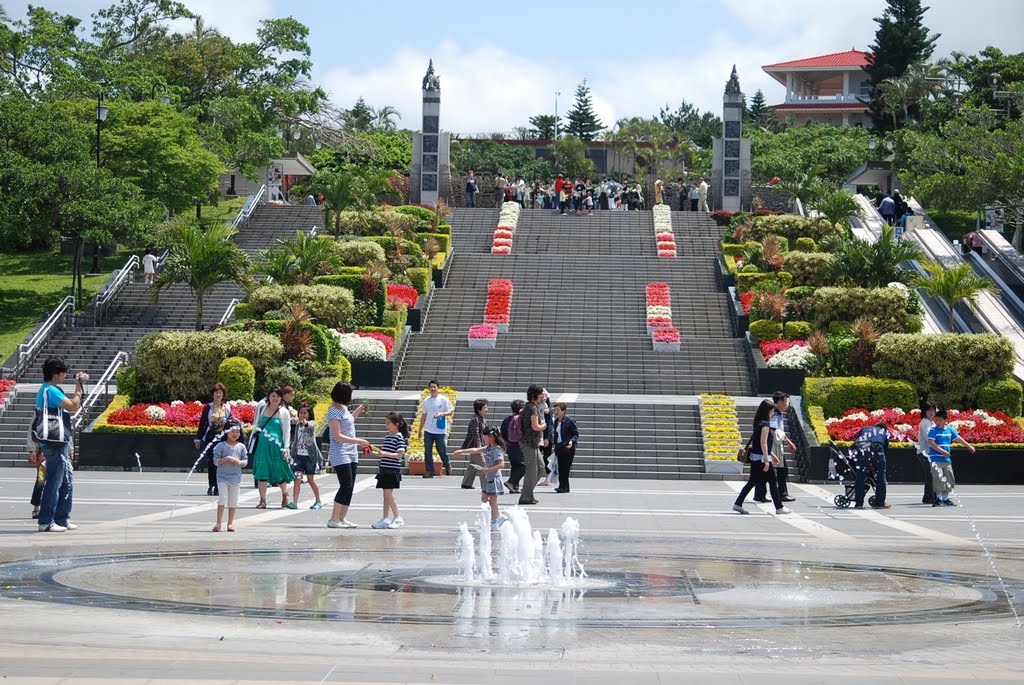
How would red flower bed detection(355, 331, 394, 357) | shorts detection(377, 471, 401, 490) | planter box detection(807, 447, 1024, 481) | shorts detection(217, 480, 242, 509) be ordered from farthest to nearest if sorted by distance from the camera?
1. red flower bed detection(355, 331, 394, 357)
2. planter box detection(807, 447, 1024, 481)
3. shorts detection(377, 471, 401, 490)
4. shorts detection(217, 480, 242, 509)

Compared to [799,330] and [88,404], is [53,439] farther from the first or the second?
[799,330]

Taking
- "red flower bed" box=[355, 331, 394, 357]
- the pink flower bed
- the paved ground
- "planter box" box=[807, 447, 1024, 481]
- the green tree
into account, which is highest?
the green tree

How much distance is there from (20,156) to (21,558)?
28610mm

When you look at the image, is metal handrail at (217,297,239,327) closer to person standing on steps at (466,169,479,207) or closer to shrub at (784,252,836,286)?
shrub at (784,252,836,286)

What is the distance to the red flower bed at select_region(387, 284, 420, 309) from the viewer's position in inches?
1484

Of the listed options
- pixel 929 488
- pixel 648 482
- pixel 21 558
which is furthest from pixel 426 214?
pixel 21 558

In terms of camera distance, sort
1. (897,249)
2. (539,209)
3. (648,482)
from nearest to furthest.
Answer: (648,482)
(897,249)
(539,209)

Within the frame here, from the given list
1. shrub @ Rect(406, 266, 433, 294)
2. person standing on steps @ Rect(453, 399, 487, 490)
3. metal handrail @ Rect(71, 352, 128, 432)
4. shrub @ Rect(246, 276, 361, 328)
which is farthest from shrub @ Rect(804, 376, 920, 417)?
shrub @ Rect(406, 266, 433, 294)

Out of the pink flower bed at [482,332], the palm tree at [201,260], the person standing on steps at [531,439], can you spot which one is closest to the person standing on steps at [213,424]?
the person standing on steps at [531,439]

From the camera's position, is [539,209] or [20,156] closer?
[20,156]

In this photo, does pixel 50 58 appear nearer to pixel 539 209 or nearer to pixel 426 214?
pixel 426 214

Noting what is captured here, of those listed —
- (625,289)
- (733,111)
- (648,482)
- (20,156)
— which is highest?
(733,111)

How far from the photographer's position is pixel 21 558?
1235cm

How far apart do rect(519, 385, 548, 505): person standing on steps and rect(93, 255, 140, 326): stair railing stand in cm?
2299
